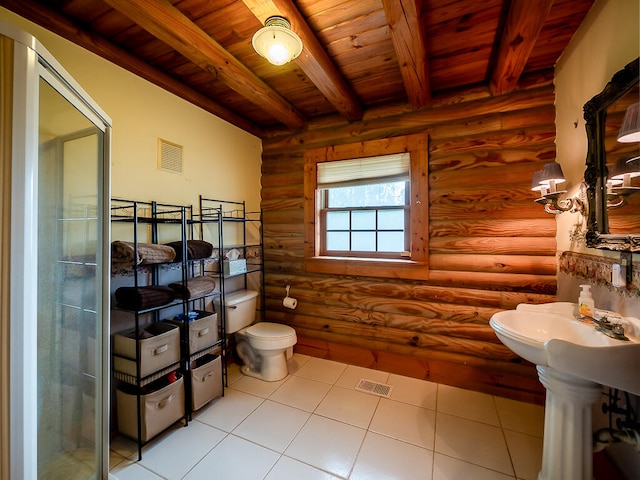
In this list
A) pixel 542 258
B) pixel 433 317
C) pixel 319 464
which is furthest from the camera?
pixel 433 317

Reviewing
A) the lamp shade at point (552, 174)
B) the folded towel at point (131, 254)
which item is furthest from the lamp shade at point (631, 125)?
the folded towel at point (131, 254)

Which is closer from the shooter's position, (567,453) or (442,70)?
(567,453)

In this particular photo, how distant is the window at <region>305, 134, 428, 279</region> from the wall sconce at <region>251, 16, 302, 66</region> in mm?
1261

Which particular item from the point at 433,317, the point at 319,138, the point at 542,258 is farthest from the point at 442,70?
the point at 433,317

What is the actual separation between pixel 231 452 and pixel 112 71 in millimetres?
2531

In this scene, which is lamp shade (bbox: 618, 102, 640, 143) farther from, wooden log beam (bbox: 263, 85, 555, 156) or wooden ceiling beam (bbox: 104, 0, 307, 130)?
wooden ceiling beam (bbox: 104, 0, 307, 130)

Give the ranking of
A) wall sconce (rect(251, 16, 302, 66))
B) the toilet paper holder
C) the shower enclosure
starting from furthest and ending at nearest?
1. the toilet paper holder
2. wall sconce (rect(251, 16, 302, 66))
3. the shower enclosure

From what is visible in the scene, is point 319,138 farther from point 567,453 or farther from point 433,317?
point 567,453

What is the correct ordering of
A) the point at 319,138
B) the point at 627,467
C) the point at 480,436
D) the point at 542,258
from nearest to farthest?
the point at 627,467
the point at 480,436
the point at 542,258
the point at 319,138

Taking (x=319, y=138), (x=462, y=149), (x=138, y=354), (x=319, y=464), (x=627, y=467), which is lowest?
(x=319, y=464)

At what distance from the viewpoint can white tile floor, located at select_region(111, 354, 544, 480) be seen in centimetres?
142

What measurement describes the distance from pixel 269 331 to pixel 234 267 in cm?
66

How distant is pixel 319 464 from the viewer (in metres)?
1.47

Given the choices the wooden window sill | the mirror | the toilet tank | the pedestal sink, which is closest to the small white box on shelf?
the toilet tank
